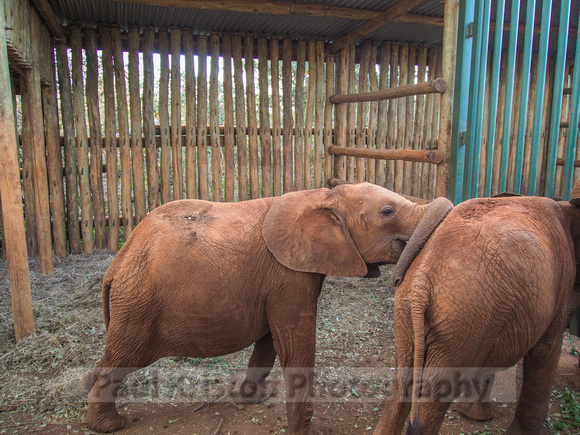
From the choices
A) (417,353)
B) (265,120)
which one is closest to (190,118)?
(265,120)

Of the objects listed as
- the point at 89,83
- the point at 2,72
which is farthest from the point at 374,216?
the point at 89,83

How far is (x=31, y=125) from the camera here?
603 cm

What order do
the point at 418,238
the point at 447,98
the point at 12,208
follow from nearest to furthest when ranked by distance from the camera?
1. the point at 418,238
2. the point at 12,208
3. the point at 447,98

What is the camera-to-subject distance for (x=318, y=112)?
26.1 ft

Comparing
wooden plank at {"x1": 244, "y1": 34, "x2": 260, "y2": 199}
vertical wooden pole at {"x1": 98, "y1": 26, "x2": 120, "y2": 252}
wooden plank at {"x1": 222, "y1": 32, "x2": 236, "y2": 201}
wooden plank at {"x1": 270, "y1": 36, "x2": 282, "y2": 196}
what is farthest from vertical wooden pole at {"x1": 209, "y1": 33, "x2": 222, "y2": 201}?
vertical wooden pole at {"x1": 98, "y1": 26, "x2": 120, "y2": 252}

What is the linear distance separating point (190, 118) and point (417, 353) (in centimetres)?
595

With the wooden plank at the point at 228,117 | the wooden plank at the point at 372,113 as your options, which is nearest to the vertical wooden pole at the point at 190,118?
the wooden plank at the point at 228,117

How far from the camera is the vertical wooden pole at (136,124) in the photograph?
7.06 meters

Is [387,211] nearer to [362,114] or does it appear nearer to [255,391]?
[255,391]

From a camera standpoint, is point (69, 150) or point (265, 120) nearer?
point (69, 150)

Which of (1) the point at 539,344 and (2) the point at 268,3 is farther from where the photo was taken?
(2) the point at 268,3

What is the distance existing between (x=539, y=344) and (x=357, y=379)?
1566 millimetres

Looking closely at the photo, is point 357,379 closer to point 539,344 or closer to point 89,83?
point 539,344

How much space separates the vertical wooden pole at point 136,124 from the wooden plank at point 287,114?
226 cm
